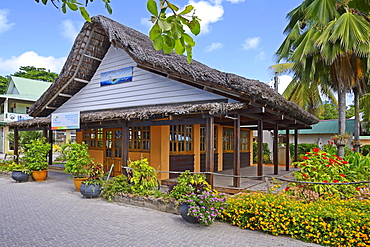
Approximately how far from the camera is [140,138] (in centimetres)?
990

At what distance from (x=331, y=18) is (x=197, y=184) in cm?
861

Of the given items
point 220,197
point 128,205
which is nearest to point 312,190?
point 220,197

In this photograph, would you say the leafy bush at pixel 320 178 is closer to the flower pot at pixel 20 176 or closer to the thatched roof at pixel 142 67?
the thatched roof at pixel 142 67

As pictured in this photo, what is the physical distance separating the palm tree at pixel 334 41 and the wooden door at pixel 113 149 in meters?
7.46

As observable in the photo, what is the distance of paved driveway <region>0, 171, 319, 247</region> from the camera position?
4.50 metres

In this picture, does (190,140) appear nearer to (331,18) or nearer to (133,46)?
(133,46)

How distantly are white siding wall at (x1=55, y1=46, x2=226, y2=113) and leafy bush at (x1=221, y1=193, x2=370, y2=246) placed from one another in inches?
125

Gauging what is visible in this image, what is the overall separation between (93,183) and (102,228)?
2.72 m

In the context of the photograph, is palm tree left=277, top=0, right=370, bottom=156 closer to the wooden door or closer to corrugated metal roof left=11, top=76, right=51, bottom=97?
the wooden door

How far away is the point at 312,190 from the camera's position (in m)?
5.84

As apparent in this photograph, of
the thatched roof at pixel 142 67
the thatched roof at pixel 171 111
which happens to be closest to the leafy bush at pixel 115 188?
the thatched roof at pixel 171 111

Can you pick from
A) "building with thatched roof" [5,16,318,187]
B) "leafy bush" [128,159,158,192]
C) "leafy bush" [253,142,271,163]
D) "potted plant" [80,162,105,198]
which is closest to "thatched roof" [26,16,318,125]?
"building with thatched roof" [5,16,318,187]

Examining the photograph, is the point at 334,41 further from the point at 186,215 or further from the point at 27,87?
the point at 27,87

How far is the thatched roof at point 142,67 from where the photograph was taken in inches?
258
